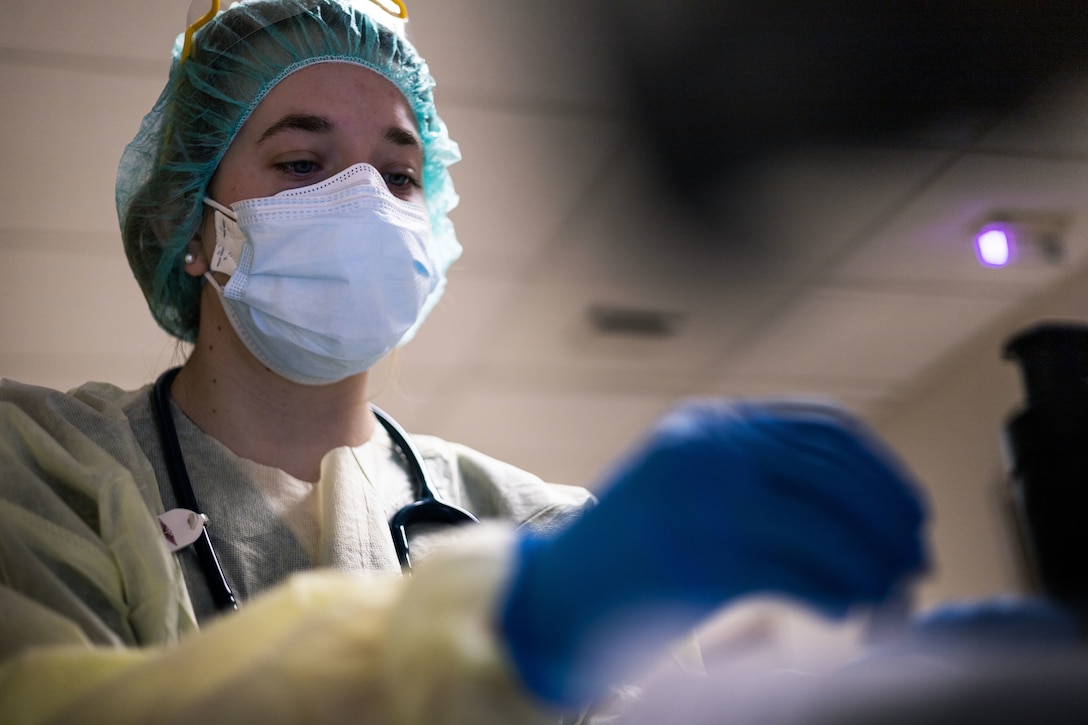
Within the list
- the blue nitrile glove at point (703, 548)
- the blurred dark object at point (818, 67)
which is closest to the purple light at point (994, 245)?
the blurred dark object at point (818, 67)

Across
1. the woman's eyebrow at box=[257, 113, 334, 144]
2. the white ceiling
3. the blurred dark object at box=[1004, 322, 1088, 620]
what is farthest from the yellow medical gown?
the white ceiling

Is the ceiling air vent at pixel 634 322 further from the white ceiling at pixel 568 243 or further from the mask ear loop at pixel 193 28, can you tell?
the mask ear loop at pixel 193 28

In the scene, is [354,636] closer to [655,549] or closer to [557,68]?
[655,549]

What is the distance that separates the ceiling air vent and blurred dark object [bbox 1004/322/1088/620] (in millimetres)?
2753

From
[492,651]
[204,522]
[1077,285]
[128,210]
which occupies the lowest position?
[492,651]

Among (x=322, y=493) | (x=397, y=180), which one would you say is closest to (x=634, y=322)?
(x=397, y=180)

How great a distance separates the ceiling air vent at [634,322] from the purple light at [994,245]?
966 millimetres

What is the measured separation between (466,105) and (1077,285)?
2220mm

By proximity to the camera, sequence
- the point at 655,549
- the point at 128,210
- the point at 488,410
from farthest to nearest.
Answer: the point at 488,410
the point at 128,210
the point at 655,549

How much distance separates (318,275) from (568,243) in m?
1.76

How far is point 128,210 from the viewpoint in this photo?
50.4 inches

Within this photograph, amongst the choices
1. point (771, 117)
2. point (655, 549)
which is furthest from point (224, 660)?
point (771, 117)

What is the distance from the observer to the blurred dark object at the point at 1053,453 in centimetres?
45

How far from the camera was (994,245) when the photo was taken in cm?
300
